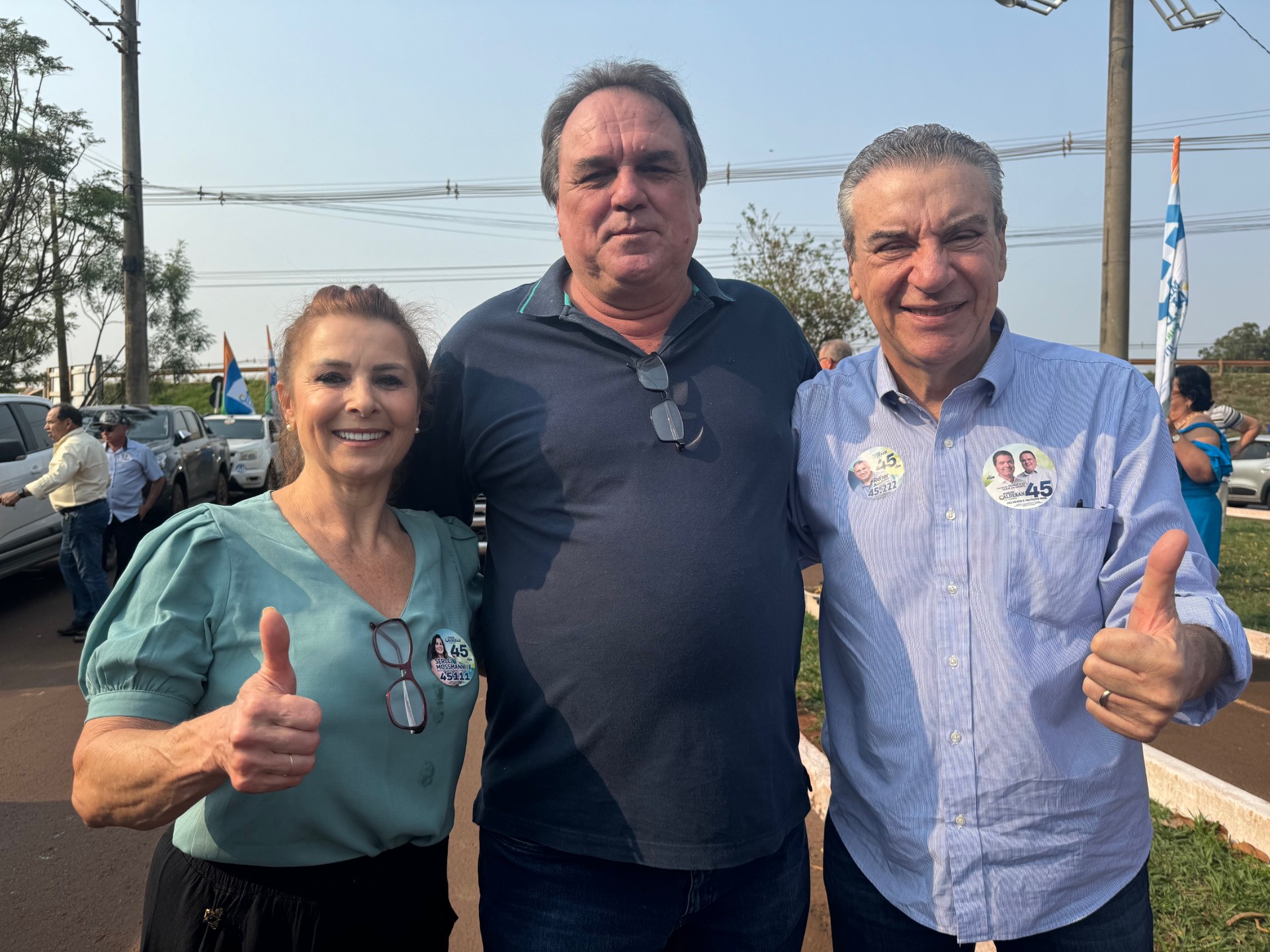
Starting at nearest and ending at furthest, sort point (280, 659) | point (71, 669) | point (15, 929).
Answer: point (280, 659) → point (15, 929) → point (71, 669)

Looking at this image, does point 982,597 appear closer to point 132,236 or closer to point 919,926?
point 919,926

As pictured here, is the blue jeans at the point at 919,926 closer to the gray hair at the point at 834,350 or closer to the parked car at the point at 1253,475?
the gray hair at the point at 834,350

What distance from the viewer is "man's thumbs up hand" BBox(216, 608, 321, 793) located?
1.47 meters

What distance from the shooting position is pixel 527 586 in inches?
84.0

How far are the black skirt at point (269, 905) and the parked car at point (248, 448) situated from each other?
1623 centimetres

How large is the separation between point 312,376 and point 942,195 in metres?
1.48

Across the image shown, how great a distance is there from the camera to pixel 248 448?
18.5m

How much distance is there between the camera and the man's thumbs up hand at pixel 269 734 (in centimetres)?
147

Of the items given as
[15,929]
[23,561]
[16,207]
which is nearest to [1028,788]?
[15,929]

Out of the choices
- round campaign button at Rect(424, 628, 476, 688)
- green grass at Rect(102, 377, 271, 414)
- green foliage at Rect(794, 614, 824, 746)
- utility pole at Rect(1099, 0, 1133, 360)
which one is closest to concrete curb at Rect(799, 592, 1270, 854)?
green foliage at Rect(794, 614, 824, 746)

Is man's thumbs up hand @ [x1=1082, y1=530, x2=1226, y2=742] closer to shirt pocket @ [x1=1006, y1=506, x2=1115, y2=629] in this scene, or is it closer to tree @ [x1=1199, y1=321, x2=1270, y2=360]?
shirt pocket @ [x1=1006, y1=506, x2=1115, y2=629]

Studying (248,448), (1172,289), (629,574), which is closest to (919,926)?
(629,574)

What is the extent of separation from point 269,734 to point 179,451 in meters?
13.2

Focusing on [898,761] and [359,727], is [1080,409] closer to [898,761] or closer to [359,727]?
[898,761]
